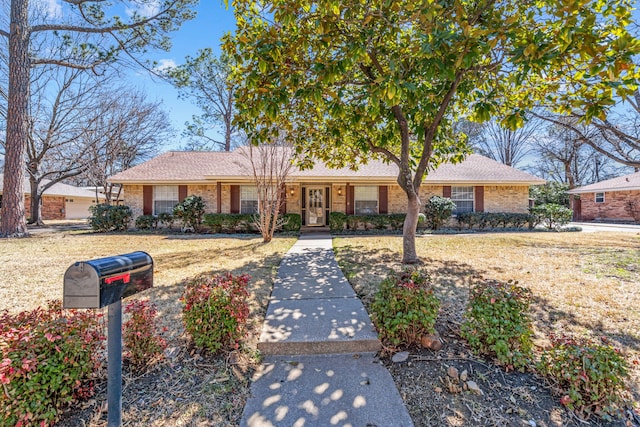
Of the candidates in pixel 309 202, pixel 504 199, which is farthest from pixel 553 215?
pixel 309 202

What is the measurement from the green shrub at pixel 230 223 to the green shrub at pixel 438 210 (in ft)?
27.7

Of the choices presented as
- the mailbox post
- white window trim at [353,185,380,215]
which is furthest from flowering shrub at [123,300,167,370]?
white window trim at [353,185,380,215]

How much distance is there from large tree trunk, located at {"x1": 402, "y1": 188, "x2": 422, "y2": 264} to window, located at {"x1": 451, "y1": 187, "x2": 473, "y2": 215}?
33.4 ft

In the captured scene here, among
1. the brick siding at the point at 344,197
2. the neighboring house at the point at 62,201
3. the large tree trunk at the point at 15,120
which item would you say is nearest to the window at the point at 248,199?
the brick siding at the point at 344,197

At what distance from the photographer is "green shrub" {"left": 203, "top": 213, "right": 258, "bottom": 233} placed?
13.4 meters

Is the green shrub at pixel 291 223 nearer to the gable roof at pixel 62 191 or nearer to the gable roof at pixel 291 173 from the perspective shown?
the gable roof at pixel 291 173

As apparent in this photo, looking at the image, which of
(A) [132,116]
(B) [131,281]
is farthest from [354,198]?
(A) [132,116]

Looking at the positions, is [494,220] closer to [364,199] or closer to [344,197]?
[364,199]

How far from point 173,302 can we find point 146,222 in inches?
468

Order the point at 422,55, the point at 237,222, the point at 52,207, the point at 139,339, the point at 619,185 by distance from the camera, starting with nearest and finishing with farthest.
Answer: the point at 139,339, the point at 422,55, the point at 237,222, the point at 619,185, the point at 52,207

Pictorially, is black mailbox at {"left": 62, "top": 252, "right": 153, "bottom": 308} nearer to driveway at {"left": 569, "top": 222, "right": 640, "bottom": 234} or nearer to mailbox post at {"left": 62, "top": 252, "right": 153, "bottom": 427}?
mailbox post at {"left": 62, "top": 252, "right": 153, "bottom": 427}

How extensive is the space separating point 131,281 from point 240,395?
1.28 metres

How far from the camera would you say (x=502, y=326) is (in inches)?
104

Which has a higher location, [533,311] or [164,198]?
[164,198]
